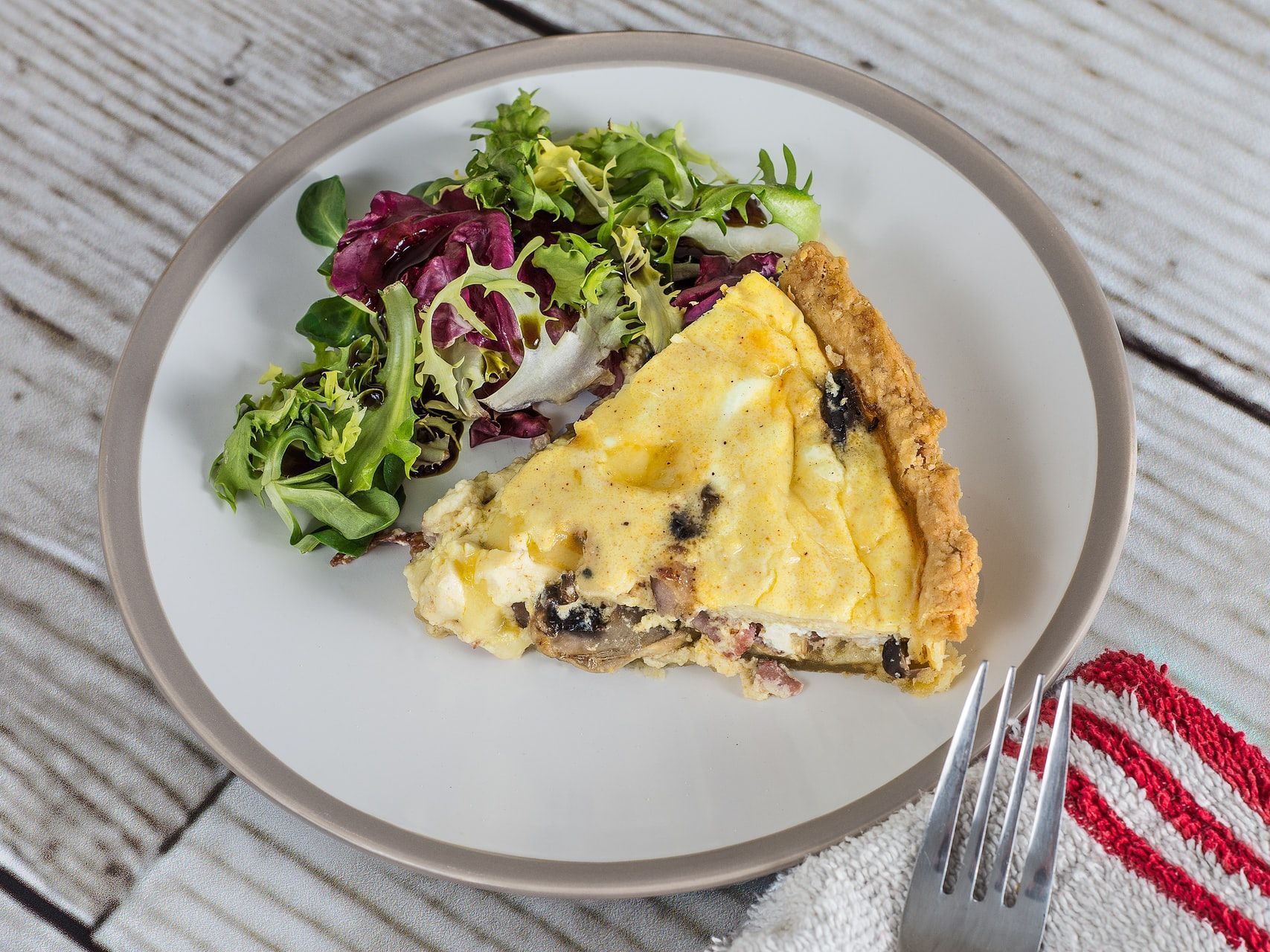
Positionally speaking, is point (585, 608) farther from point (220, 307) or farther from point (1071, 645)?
point (220, 307)

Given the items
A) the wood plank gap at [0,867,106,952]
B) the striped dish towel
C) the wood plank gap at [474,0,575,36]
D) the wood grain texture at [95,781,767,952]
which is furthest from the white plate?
the wood plank gap at [0,867,106,952]

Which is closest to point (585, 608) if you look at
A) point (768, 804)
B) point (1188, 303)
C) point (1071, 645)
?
point (768, 804)

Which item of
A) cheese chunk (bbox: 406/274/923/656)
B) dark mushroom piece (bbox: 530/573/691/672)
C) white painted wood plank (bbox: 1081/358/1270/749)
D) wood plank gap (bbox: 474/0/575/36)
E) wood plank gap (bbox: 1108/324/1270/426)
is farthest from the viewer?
wood plank gap (bbox: 474/0/575/36)

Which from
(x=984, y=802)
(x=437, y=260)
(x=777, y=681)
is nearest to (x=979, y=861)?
(x=984, y=802)

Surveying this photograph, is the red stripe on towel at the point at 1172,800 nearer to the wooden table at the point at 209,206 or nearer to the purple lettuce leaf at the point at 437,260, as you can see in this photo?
the wooden table at the point at 209,206

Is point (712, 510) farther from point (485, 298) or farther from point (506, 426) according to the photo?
point (485, 298)

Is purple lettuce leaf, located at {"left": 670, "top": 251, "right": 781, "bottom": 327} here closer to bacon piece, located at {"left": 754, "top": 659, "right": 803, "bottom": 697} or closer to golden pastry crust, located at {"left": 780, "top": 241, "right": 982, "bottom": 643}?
golden pastry crust, located at {"left": 780, "top": 241, "right": 982, "bottom": 643}

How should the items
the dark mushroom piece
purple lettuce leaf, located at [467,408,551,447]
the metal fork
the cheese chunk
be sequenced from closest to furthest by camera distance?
the metal fork → the cheese chunk → the dark mushroom piece → purple lettuce leaf, located at [467,408,551,447]
